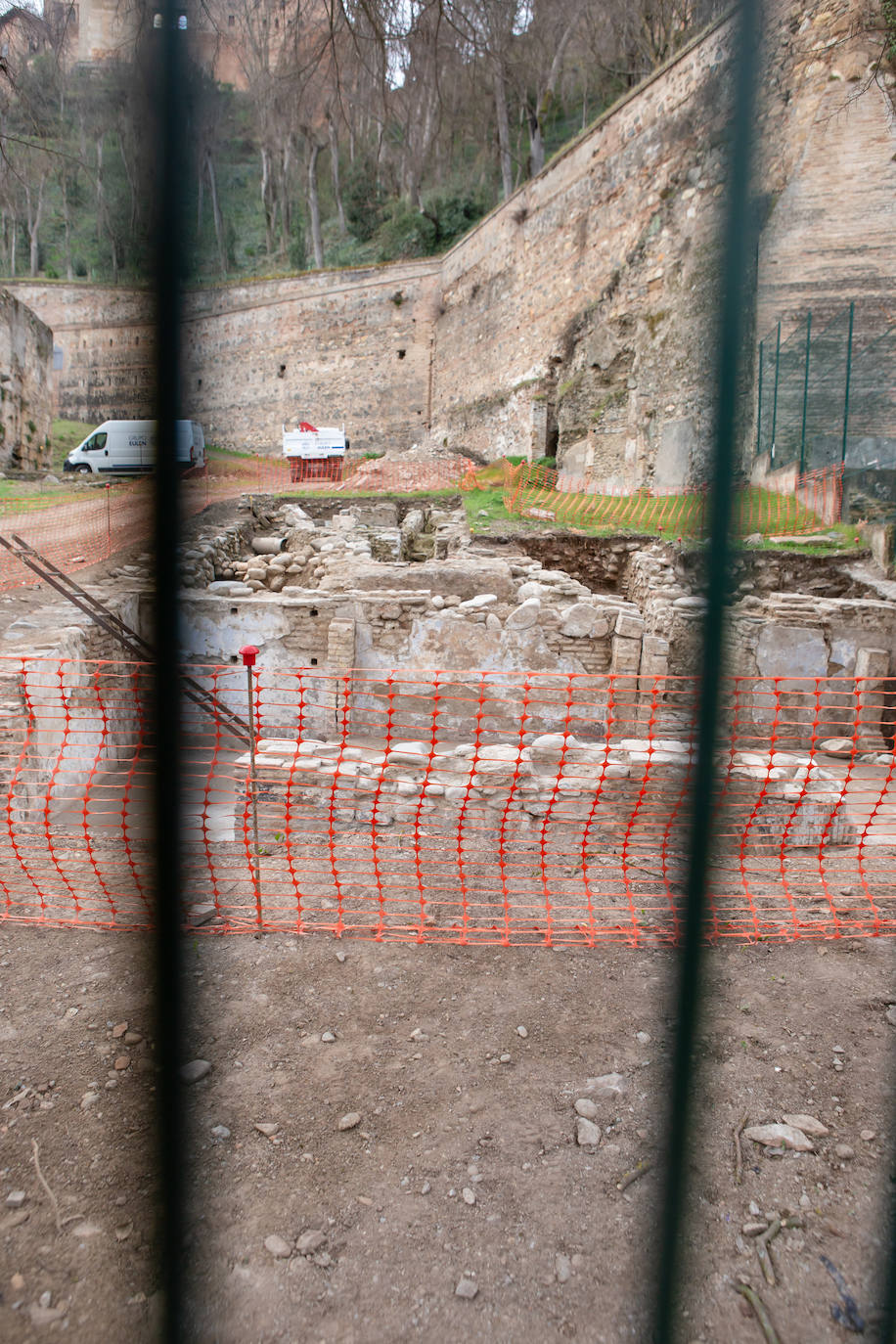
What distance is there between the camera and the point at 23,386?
15898 millimetres

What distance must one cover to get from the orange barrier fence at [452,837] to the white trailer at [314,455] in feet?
53.1

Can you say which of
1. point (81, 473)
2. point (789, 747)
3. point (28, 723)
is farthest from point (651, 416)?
point (28, 723)

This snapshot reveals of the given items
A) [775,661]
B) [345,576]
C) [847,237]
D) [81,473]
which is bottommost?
[775,661]

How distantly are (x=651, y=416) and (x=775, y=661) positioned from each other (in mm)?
9685

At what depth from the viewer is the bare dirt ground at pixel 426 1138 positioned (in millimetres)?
1684

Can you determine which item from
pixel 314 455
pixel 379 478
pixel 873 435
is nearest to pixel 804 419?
pixel 873 435

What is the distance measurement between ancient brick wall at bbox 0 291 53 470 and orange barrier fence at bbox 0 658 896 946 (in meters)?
12.7

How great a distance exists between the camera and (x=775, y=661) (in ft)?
24.9

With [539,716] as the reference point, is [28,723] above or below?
above

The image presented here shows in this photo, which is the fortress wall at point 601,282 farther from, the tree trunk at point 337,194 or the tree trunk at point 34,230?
the tree trunk at point 34,230

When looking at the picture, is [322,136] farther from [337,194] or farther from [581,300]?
[581,300]

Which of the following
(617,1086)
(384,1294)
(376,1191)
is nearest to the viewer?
(384,1294)

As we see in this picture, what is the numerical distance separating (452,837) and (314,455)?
19.2 meters

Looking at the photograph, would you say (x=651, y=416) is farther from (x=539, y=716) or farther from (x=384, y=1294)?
(x=384, y=1294)
